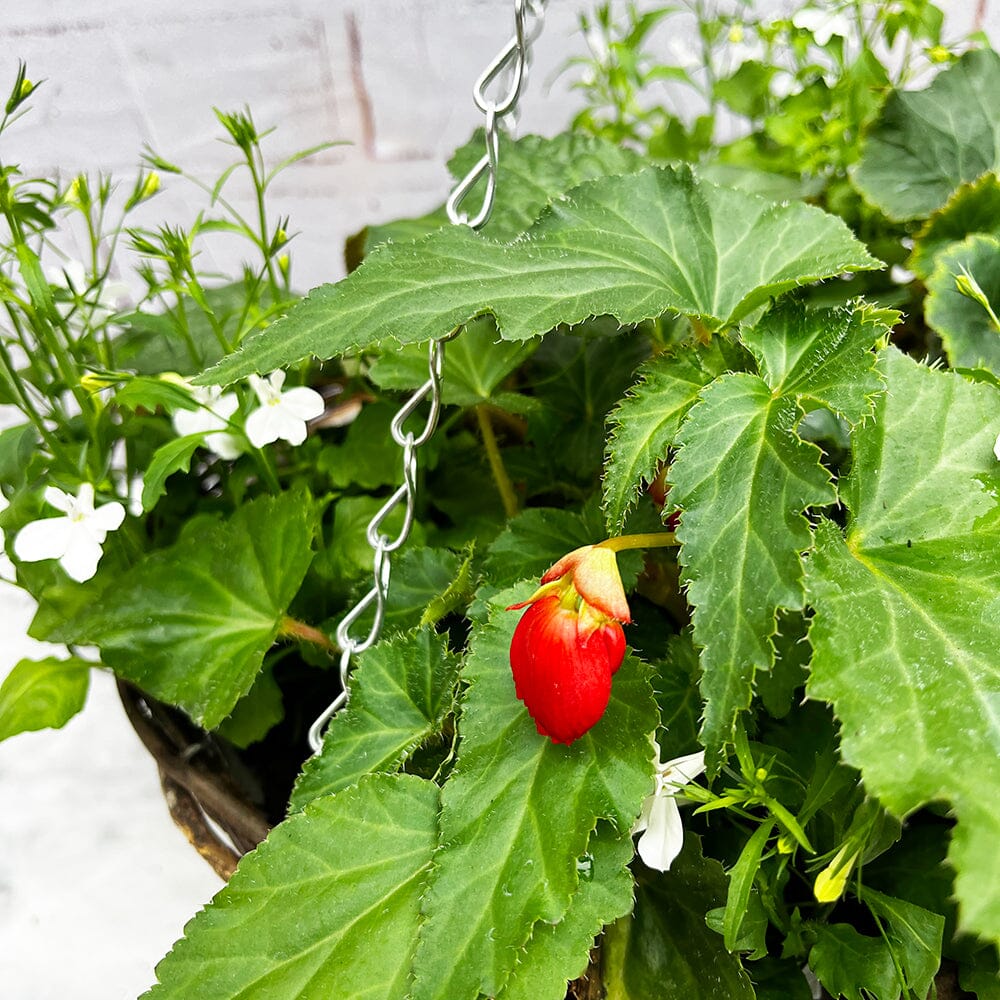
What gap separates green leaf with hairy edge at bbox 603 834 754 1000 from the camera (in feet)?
1.30

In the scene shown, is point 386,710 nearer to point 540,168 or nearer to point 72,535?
point 72,535

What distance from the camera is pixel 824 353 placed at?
377mm

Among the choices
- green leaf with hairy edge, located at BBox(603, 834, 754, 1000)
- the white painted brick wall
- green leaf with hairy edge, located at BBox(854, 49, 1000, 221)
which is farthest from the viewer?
the white painted brick wall

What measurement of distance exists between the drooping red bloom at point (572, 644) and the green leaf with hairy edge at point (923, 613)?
73 millimetres

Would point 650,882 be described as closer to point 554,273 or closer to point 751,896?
point 751,896

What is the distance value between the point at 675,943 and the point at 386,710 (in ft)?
0.56

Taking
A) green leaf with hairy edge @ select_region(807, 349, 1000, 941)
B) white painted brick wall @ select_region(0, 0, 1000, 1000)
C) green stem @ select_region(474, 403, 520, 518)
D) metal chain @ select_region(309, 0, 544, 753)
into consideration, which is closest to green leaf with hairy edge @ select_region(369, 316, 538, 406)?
green stem @ select_region(474, 403, 520, 518)

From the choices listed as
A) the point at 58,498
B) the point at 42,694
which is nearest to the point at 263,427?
the point at 58,498

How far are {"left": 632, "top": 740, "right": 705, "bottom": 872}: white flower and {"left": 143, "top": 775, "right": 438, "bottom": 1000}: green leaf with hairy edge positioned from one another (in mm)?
89

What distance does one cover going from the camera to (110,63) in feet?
3.34

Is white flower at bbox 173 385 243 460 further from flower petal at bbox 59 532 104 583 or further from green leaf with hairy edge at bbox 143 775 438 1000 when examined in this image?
green leaf with hairy edge at bbox 143 775 438 1000

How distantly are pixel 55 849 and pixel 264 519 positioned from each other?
560 mm

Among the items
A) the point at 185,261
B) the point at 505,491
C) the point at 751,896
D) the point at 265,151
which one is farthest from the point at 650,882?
the point at 265,151

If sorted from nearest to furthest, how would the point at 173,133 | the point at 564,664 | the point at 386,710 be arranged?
the point at 564,664 → the point at 386,710 → the point at 173,133
